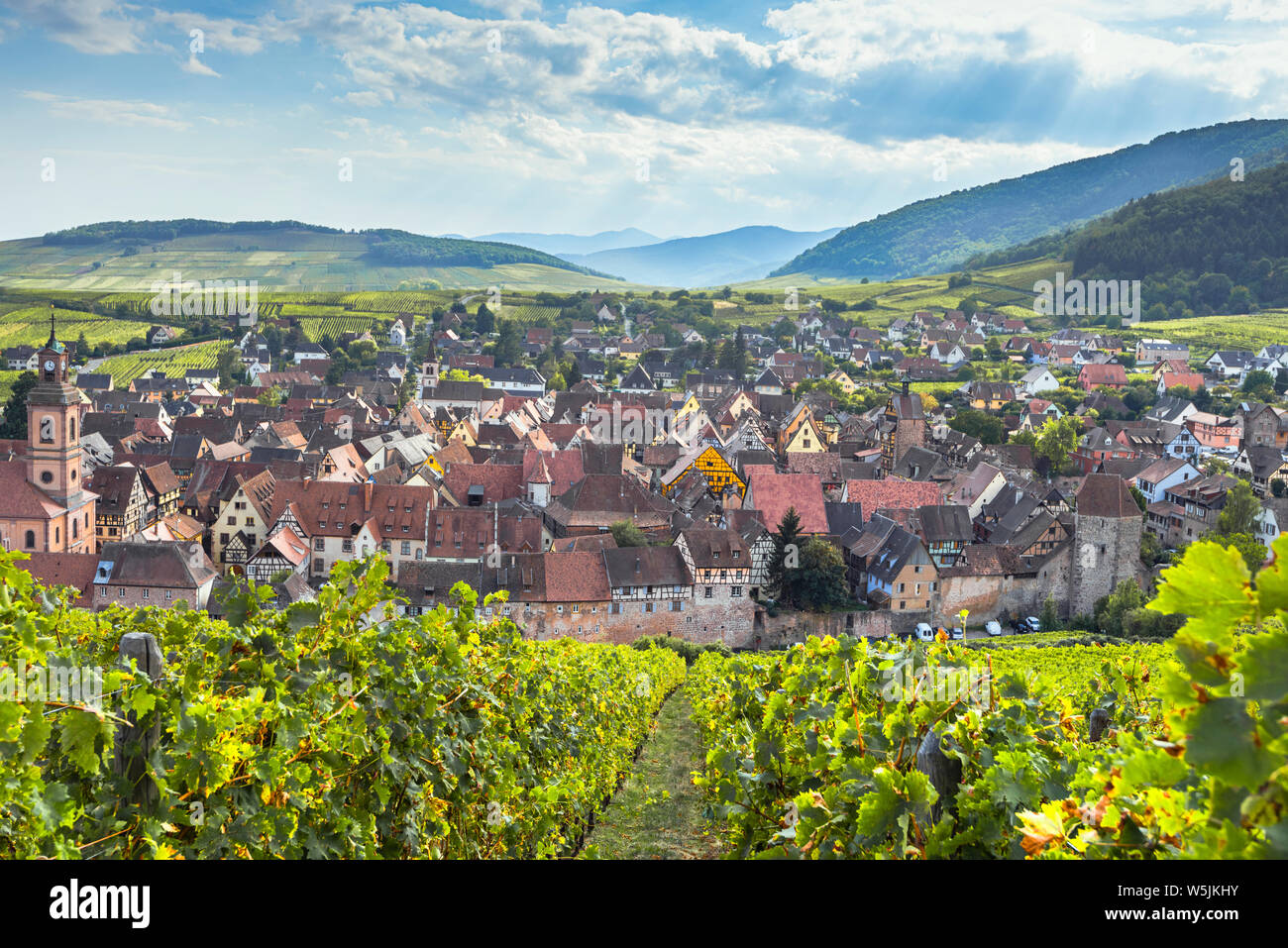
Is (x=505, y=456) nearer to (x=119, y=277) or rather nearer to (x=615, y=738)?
(x=615, y=738)

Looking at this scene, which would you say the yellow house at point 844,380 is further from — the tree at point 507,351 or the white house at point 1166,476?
the white house at point 1166,476

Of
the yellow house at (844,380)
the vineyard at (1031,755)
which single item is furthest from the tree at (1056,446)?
the vineyard at (1031,755)

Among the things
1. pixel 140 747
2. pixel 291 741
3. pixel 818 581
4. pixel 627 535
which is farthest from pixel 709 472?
pixel 140 747

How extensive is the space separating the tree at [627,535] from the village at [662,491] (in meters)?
0.11

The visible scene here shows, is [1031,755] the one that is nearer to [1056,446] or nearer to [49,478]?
[49,478]

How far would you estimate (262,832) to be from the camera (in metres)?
5.22

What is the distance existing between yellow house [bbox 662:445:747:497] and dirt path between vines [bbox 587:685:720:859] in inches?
1553

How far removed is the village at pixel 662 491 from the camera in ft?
148

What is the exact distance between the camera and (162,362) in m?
121

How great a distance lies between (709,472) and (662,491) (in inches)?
129

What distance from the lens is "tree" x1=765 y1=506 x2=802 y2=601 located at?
47.6 meters

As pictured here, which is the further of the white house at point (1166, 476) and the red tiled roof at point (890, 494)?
the white house at point (1166, 476)

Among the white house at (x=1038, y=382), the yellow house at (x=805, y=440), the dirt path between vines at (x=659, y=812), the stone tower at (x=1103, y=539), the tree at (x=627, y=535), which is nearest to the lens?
the dirt path between vines at (x=659, y=812)
